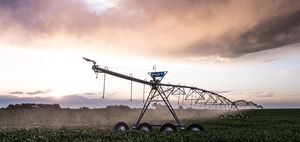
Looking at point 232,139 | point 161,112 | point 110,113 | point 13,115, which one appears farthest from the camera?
point 161,112

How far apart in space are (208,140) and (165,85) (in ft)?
29.2

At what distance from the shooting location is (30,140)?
1752 centimetres

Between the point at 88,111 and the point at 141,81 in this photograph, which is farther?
the point at 88,111

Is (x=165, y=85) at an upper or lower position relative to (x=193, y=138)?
upper

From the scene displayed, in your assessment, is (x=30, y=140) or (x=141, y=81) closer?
(x=30, y=140)

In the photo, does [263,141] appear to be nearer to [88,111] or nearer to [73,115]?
[73,115]

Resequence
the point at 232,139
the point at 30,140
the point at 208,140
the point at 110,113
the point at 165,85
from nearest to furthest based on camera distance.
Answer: the point at 30,140
the point at 208,140
the point at 232,139
the point at 165,85
the point at 110,113

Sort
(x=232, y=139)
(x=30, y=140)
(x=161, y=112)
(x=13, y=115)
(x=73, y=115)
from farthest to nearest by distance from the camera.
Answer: (x=161, y=112) → (x=73, y=115) → (x=13, y=115) → (x=232, y=139) → (x=30, y=140)

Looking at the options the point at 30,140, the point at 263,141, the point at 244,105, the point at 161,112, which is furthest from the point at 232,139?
the point at 161,112

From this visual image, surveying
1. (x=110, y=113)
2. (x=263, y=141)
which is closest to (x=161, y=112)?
(x=110, y=113)

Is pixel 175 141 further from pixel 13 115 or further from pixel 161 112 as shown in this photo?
pixel 161 112

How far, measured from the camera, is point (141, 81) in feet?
82.8

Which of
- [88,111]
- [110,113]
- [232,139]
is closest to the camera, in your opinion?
[232,139]

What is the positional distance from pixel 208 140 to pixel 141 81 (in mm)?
9297
